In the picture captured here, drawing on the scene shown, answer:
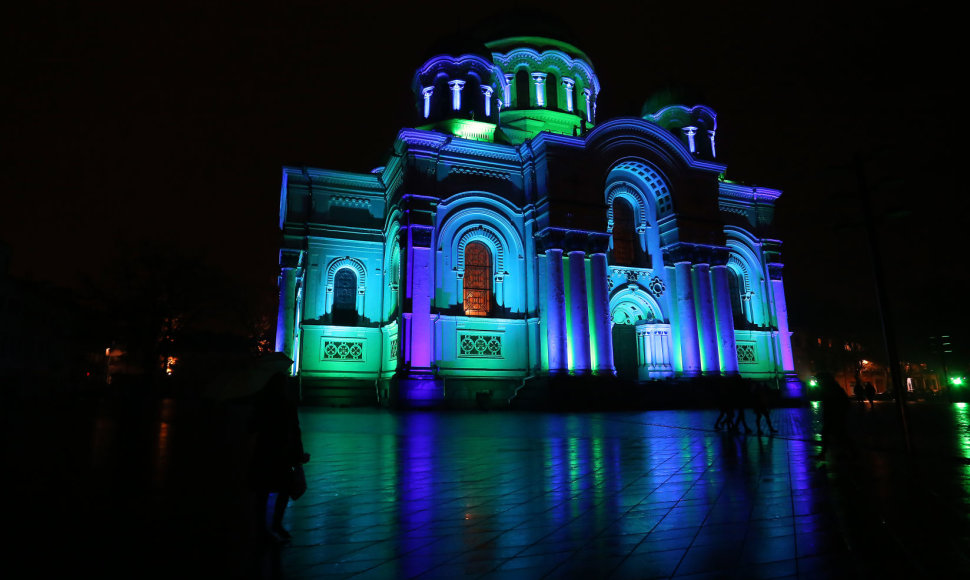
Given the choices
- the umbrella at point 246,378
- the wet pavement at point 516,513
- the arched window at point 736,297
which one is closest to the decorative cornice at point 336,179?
the arched window at point 736,297

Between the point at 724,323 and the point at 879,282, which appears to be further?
the point at 724,323

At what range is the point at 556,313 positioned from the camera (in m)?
23.0

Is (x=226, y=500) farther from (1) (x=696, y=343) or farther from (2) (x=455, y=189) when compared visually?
(1) (x=696, y=343)

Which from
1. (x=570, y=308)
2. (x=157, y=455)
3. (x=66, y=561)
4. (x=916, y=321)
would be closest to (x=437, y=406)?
(x=570, y=308)

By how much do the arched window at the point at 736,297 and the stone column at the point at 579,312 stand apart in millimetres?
10960

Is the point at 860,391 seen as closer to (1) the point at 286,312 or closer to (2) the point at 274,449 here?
(1) the point at 286,312

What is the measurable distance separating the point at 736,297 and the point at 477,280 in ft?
48.6

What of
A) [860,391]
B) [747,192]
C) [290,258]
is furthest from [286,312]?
[860,391]

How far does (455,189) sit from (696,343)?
12791 millimetres

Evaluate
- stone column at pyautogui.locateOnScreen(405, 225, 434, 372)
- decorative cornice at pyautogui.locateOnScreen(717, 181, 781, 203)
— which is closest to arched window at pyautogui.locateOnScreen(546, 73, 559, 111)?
decorative cornice at pyautogui.locateOnScreen(717, 181, 781, 203)

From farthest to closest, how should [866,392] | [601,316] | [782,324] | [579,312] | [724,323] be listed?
[782,324] < [724,323] < [601,316] < [579,312] < [866,392]

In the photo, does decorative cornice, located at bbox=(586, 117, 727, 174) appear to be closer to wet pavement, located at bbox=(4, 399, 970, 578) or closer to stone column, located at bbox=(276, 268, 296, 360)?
stone column, located at bbox=(276, 268, 296, 360)

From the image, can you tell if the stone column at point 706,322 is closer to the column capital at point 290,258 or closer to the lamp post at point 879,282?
the lamp post at point 879,282

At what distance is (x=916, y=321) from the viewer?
35.8 metres
